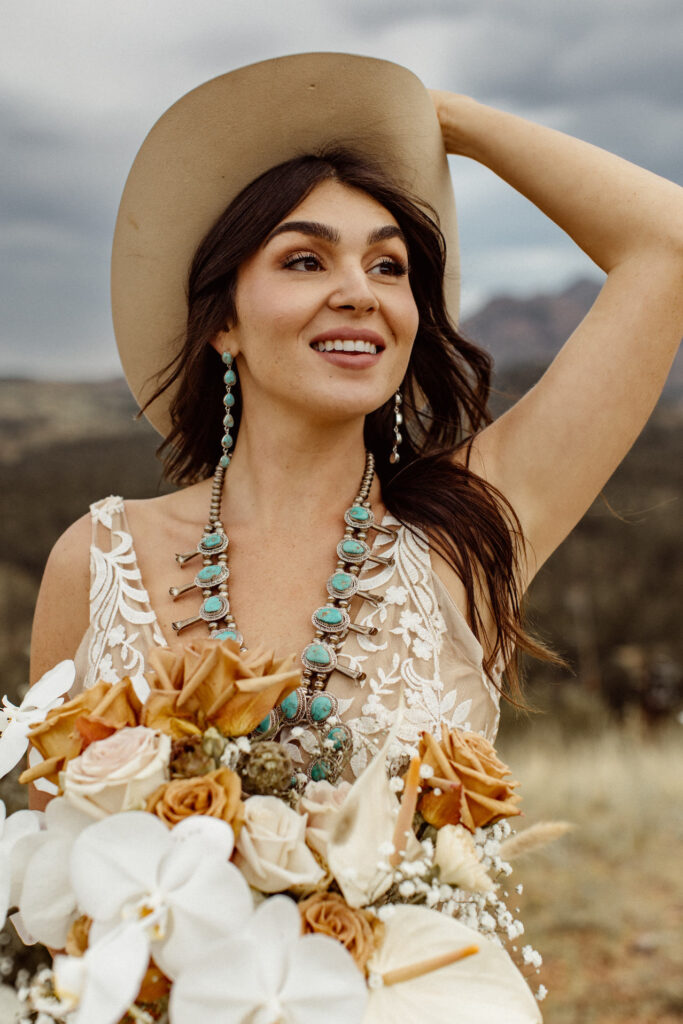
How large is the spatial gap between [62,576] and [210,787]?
1.51 metres

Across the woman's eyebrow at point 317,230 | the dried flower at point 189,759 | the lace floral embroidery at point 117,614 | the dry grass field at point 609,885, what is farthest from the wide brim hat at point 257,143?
the dry grass field at point 609,885

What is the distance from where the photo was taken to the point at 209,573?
2516 millimetres

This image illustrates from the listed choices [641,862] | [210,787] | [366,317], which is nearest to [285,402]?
[366,317]

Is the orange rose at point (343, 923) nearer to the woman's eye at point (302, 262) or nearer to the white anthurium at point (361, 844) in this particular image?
the white anthurium at point (361, 844)

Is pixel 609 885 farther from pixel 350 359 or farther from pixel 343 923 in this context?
pixel 343 923

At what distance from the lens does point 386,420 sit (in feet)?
9.96

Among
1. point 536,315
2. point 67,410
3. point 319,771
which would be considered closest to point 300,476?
point 319,771

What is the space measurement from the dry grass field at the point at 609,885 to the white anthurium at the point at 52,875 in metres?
3.13

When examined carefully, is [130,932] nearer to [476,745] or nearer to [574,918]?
[476,745]

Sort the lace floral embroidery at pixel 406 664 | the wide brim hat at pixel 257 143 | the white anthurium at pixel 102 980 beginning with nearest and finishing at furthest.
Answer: the white anthurium at pixel 102 980
the lace floral embroidery at pixel 406 664
the wide brim hat at pixel 257 143

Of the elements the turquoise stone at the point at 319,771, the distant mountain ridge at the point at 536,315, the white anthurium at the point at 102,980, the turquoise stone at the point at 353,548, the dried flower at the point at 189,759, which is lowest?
the distant mountain ridge at the point at 536,315

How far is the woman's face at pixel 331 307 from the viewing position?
246 centimetres

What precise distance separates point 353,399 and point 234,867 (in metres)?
1.49

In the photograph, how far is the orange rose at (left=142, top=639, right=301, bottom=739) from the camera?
4.69ft
